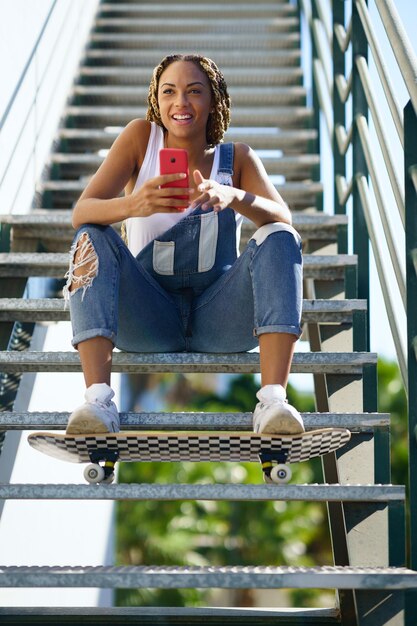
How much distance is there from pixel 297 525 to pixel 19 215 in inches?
755

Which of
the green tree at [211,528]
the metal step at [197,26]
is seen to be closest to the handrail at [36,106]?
the metal step at [197,26]

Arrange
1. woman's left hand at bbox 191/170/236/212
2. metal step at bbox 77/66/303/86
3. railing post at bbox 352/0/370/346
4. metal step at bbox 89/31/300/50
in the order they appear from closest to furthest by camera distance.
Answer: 1. woman's left hand at bbox 191/170/236/212
2. railing post at bbox 352/0/370/346
3. metal step at bbox 77/66/303/86
4. metal step at bbox 89/31/300/50

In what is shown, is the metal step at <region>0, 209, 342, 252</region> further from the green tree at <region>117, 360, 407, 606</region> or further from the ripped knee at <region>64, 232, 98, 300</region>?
the green tree at <region>117, 360, 407, 606</region>

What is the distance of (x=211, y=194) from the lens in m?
2.28

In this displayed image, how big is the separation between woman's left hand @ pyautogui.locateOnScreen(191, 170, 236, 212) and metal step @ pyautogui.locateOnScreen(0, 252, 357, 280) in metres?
1.00

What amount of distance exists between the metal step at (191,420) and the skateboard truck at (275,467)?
22cm

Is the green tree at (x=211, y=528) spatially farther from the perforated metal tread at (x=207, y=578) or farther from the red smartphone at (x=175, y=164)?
the perforated metal tread at (x=207, y=578)

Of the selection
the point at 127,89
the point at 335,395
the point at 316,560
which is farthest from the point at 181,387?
the point at 335,395

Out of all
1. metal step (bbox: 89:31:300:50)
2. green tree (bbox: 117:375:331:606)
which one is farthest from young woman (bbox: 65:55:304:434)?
green tree (bbox: 117:375:331:606)

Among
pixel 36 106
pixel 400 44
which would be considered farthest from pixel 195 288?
pixel 36 106

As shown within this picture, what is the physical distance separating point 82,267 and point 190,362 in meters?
0.46

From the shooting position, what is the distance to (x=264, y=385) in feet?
7.52

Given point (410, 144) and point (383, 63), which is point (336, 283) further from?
point (410, 144)

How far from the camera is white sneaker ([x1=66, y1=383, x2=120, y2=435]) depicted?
2129 millimetres
